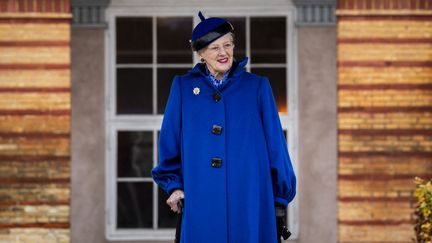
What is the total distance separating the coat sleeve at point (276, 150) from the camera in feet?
13.5

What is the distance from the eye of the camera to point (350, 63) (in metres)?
7.92

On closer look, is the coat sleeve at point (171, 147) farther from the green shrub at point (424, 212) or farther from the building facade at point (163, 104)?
the building facade at point (163, 104)

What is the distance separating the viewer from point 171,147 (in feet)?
13.8

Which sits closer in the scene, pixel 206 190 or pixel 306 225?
pixel 206 190

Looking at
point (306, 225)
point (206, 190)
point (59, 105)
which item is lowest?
point (306, 225)

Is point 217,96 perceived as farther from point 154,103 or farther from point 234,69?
point 154,103

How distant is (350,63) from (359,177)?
961 mm

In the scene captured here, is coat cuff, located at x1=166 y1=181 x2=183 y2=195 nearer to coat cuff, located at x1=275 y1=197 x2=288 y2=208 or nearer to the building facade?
coat cuff, located at x1=275 y1=197 x2=288 y2=208

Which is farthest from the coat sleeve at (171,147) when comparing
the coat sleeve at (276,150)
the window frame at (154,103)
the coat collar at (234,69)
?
the window frame at (154,103)

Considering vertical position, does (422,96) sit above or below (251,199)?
above

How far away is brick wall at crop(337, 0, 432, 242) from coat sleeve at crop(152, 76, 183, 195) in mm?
3910

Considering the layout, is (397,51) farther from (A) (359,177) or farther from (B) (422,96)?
(A) (359,177)

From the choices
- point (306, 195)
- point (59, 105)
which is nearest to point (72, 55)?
point (59, 105)

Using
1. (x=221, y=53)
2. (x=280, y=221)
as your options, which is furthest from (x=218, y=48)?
(x=280, y=221)
